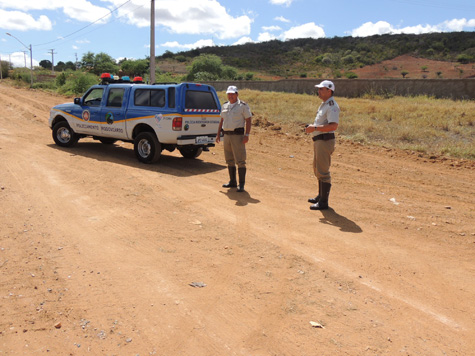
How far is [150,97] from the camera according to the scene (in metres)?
8.89

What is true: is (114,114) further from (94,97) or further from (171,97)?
(171,97)

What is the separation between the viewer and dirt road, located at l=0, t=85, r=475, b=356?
301cm

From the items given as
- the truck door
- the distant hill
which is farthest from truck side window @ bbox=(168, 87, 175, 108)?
the distant hill

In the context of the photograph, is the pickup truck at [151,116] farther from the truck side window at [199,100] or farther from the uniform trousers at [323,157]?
the uniform trousers at [323,157]

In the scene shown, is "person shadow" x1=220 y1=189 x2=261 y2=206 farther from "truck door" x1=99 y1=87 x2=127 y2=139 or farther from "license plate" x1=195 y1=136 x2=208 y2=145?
"truck door" x1=99 y1=87 x2=127 y2=139

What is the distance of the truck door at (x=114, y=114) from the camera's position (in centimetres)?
940

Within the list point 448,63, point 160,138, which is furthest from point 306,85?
point 448,63

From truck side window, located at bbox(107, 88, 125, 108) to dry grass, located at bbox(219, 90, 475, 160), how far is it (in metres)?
6.86

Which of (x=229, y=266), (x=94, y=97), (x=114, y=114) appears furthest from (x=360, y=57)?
(x=229, y=266)

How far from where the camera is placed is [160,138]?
8664 millimetres

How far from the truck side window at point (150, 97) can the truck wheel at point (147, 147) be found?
707 mm

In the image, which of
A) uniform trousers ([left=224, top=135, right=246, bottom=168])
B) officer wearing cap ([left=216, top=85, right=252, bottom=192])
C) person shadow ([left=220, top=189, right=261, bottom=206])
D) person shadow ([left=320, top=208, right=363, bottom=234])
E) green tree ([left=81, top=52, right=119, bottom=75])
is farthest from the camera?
green tree ([left=81, top=52, right=119, bottom=75])

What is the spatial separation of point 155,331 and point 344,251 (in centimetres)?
253

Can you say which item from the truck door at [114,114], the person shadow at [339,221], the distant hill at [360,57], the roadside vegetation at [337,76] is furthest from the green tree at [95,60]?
the person shadow at [339,221]
